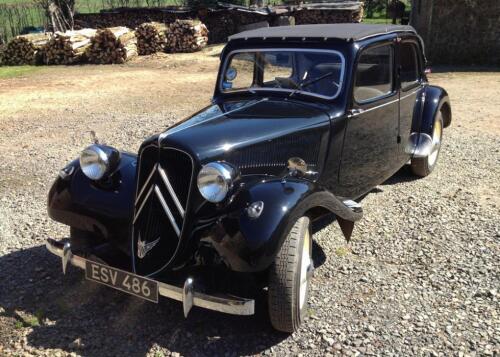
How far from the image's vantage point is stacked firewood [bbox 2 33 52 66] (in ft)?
54.5

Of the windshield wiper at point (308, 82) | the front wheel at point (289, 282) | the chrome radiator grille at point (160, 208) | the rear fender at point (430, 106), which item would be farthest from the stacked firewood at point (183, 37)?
the front wheel at point (289, 282)

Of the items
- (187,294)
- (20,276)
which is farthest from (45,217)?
(187,294)

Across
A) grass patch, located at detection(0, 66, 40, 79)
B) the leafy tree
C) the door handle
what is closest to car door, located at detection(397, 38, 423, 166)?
the door handle

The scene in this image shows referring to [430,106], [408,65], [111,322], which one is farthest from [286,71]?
[111,322]

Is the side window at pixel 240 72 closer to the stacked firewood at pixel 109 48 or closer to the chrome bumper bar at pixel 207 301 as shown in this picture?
the chrome bumper bar at pixel 207 301

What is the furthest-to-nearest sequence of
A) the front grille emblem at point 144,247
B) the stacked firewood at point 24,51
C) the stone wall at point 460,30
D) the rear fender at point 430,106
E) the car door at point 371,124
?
the stacked firewood at point 24,51
the stone wall at point 460,30
the rear fender at point 430,106
the car door at point 371,124
the front grille emblem at point 144,247

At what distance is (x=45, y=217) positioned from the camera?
495cm

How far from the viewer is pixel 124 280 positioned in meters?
2.96

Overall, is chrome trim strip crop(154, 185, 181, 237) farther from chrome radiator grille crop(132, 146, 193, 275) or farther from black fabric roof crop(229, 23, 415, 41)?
black fabric roof crop(229, 23, 415, 41)

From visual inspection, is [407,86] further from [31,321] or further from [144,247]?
[31,321]

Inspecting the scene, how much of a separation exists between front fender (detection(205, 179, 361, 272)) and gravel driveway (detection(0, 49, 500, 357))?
0.64 m

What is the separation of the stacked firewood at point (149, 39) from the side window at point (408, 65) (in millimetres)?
13721

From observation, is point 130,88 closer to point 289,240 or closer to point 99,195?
point 99,195

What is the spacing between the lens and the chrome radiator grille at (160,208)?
313cm
